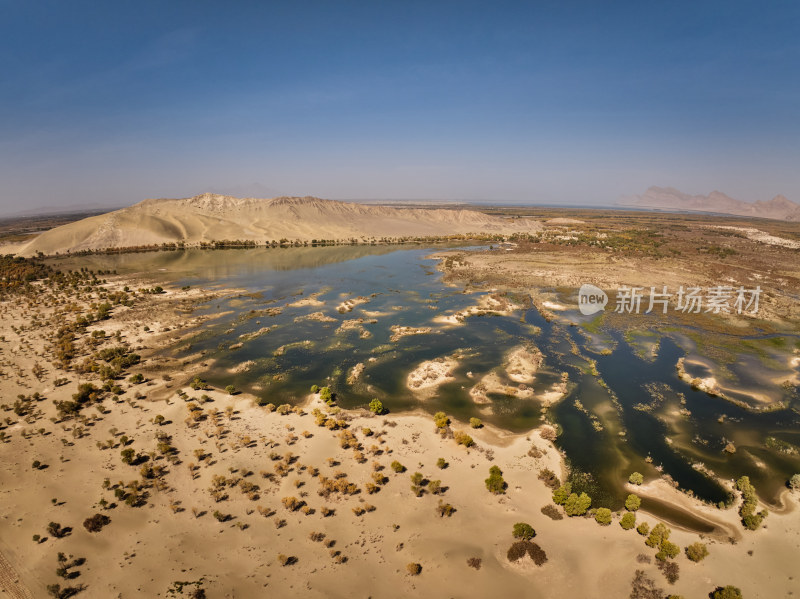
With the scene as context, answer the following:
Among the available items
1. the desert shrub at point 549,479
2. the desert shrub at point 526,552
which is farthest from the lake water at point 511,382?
the desert shrub at point 526,552

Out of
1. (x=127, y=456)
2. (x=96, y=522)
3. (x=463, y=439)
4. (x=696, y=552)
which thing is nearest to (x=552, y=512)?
(x=696, y=552)

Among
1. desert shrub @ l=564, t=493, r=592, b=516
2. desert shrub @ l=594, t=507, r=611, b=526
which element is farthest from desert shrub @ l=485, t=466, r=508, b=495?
desert shrub @ l=594, t=507, r=611, b=526

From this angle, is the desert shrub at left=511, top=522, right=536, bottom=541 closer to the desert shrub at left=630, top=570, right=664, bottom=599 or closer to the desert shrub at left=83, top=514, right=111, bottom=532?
the desert shrub at left=630, top=570, right=664, bottom=599

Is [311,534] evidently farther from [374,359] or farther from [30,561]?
[374,359]

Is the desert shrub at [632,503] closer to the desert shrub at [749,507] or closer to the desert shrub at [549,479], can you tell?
the desert shrub at [549,479]

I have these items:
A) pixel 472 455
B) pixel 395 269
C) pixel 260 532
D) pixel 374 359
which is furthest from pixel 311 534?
pixel 395 269

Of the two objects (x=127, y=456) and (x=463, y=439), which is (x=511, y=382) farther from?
Answer: (x=127, y=456)
